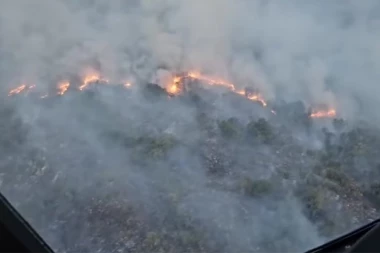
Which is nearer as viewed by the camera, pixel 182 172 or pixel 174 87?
pixel 182 172

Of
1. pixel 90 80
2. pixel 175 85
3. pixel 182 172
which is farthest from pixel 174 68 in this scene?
pixel 182 172

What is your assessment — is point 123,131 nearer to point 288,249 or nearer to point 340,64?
point 288,249

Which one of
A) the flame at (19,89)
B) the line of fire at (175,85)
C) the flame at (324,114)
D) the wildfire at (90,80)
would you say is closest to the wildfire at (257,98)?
the line of fire at (175,85)

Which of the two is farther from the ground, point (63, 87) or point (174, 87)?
point (174, 87)

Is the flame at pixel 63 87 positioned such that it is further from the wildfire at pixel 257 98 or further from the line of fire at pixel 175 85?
the wildfire at pixel 257 98

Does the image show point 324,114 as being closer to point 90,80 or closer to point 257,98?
point 257,98

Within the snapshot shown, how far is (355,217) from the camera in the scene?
3.98ft

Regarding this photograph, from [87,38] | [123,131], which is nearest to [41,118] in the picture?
[123,131]

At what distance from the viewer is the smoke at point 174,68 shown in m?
1.27

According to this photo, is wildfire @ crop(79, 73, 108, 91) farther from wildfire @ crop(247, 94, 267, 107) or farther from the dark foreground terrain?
wildfire @ crop(247, 94, 267, 107)

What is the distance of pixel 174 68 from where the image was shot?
5.09 ft

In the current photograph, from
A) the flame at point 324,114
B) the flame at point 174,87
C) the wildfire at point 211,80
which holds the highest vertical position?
the flame at point 324,114

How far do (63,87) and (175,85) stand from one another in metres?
0.31

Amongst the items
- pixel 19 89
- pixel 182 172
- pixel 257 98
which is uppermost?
pixel 257 98
